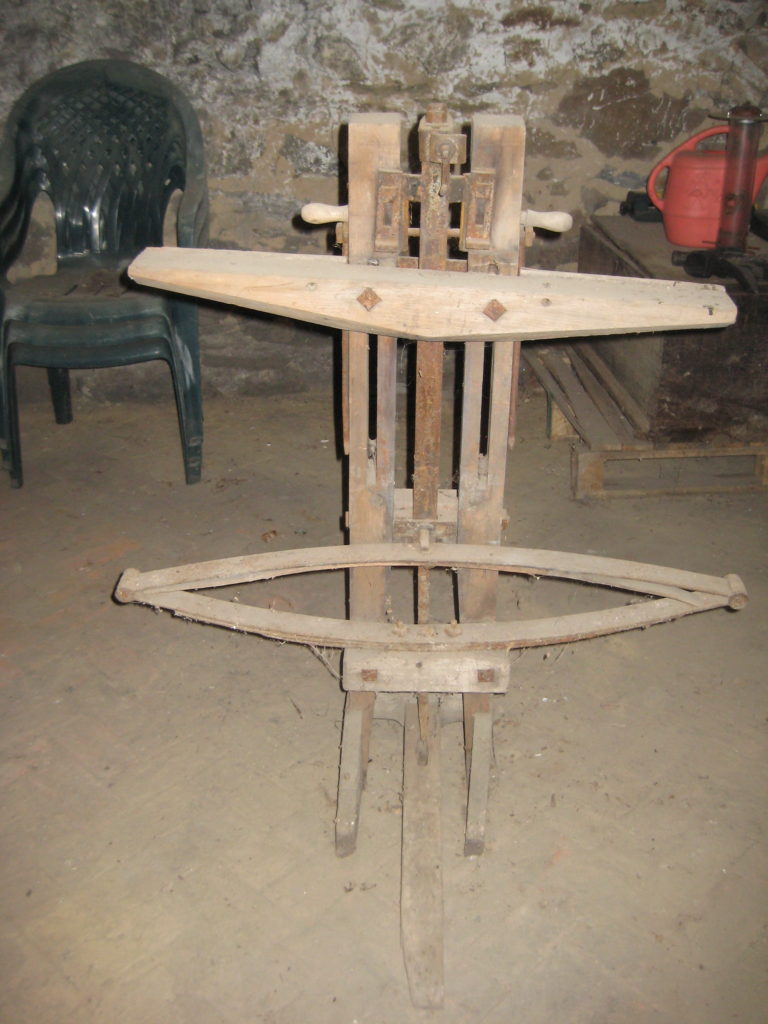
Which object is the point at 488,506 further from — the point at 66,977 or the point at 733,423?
the point at 733,423

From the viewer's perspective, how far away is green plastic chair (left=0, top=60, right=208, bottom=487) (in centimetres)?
307

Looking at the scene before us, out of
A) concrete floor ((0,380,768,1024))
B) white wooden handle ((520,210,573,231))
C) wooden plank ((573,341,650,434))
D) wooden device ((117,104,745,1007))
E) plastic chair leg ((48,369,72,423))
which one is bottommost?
concrete floor ((0,380,768,1024))

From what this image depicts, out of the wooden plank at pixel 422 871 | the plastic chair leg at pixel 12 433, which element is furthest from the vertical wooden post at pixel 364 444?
the plastic chair leg at pixel 12 433

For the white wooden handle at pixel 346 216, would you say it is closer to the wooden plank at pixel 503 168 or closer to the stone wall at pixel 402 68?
the wooden plank at pixel 503 168

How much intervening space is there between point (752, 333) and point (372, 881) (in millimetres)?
2117

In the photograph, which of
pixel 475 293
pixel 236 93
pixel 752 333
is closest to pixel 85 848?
pixel 475 293

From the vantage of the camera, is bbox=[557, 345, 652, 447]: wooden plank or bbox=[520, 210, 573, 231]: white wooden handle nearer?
bbox=[520, 210, 573, 231]: white wooden handle

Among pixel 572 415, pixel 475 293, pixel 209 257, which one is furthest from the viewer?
pixel 572 415

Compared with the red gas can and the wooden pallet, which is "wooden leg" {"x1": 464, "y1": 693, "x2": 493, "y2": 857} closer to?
the wooden pallet

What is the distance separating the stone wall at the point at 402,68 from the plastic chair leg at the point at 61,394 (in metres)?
0.92

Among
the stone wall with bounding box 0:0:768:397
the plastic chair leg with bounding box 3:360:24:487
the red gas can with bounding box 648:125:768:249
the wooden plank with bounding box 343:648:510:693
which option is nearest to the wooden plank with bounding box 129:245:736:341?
the wooden plank with bounding box 343:648:510:693

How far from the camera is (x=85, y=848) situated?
6.36 ft

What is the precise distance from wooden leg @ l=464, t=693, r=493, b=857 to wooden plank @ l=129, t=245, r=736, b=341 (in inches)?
35.3

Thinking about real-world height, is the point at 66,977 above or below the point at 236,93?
below
